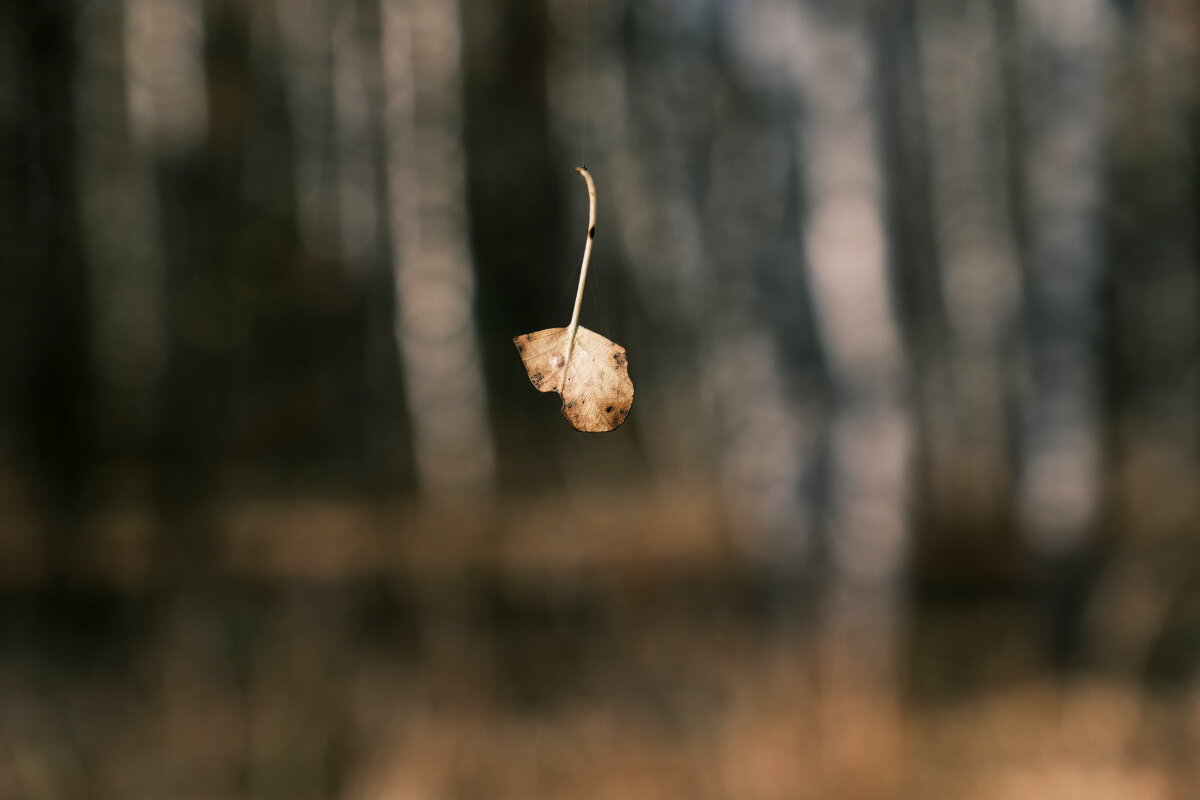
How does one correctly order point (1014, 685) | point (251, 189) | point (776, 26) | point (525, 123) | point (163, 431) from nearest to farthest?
point (1014, 685) → point (776, 26) → point (163, 431) → point (251, 189) → point (525, 123)

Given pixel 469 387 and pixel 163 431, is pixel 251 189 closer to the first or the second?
Result: pixel 163 431

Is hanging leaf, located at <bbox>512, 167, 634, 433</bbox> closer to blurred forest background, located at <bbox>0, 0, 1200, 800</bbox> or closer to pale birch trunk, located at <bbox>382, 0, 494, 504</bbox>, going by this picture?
blurred forest background, located at <bbox>0, 0, 1200, 800</bbox>

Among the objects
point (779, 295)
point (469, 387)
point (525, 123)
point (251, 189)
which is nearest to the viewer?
Answer: point (779, 295)

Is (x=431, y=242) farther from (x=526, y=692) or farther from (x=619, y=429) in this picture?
(x=526, y=692)

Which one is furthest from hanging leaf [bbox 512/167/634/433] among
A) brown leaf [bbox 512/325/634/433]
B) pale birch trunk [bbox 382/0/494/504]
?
pale birch trunk [bbox 382/0/494/504]

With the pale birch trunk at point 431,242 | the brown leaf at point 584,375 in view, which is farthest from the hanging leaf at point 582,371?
the pale birch trunk at point 431,242

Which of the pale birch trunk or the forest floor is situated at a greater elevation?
the pale birch trunk

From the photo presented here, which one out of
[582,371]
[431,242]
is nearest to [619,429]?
[431,242]

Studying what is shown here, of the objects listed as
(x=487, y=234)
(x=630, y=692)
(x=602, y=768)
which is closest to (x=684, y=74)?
(x=487, y=234)

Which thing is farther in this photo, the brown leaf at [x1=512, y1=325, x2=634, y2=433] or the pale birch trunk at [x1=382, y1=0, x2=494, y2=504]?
the pale birch trunk at [x1=382, y1=0, x2=494, y2=504]
